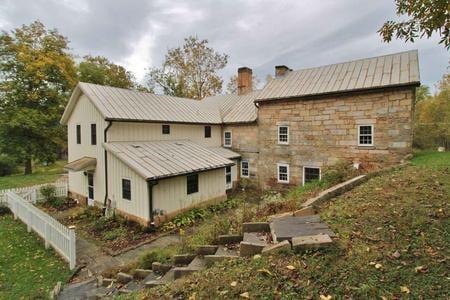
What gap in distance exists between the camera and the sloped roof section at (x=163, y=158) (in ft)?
33.1

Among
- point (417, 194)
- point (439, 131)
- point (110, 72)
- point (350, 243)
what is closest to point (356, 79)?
point (417, 194)

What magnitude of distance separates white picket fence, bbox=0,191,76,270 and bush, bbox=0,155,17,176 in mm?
17427

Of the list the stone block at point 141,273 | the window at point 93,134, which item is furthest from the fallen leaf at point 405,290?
the window at point 93,134

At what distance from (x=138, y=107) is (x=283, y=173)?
990cm

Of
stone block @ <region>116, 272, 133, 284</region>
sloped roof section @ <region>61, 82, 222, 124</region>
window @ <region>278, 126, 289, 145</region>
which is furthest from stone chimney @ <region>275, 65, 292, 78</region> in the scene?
stone block @ <region>116, 272, 133, 284</region>

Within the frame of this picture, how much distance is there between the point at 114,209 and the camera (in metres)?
11.1

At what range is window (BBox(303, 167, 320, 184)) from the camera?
46.1 feet

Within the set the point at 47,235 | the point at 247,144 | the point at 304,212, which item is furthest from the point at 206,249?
the point at 247,144

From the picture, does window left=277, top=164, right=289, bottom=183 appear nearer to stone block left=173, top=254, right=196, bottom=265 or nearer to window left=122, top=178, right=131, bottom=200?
window left=122, top=178, right=131, bottom=200

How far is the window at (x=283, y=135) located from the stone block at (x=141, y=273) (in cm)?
1174

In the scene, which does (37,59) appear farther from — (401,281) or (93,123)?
(401,281)

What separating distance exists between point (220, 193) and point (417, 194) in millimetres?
9353

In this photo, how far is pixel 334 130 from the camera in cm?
1318

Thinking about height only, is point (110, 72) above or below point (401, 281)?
above
